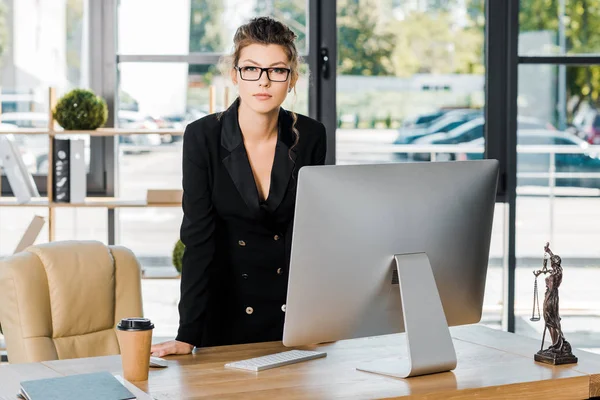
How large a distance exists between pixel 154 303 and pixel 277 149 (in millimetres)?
2502

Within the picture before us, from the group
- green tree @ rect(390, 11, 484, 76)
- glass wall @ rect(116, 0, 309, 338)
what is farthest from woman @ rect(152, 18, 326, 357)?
green tree @ rect(390, 11, 484, 76)

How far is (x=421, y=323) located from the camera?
204 centimetres

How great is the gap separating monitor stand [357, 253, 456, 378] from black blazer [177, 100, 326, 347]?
0.50 meters

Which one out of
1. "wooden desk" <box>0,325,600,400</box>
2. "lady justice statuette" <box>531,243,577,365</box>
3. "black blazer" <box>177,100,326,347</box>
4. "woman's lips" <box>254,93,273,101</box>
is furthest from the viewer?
"black blazer" <box>177,100,326,347</box>

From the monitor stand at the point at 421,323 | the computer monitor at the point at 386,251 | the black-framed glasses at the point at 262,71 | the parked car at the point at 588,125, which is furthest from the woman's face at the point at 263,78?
the parked car at the point at 588,125

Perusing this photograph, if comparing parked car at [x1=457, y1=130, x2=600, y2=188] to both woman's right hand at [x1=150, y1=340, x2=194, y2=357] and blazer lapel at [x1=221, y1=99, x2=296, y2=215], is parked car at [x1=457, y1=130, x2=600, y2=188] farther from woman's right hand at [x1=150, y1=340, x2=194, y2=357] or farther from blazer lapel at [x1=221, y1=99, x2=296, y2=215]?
woman's right hand at [x1=150, y1=340, x2=194, y2=357]

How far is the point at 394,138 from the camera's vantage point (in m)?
4.87

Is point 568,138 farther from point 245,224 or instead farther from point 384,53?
point 245,224

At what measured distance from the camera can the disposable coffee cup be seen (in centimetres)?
194

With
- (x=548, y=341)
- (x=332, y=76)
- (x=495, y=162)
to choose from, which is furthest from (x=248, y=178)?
(x=332, y=76)

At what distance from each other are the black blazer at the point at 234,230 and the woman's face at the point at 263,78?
0.17m

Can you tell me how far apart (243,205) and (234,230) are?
0.26 feet

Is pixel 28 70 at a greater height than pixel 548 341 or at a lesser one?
greater

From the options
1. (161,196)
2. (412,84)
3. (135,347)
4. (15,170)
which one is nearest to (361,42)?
(412,84)
